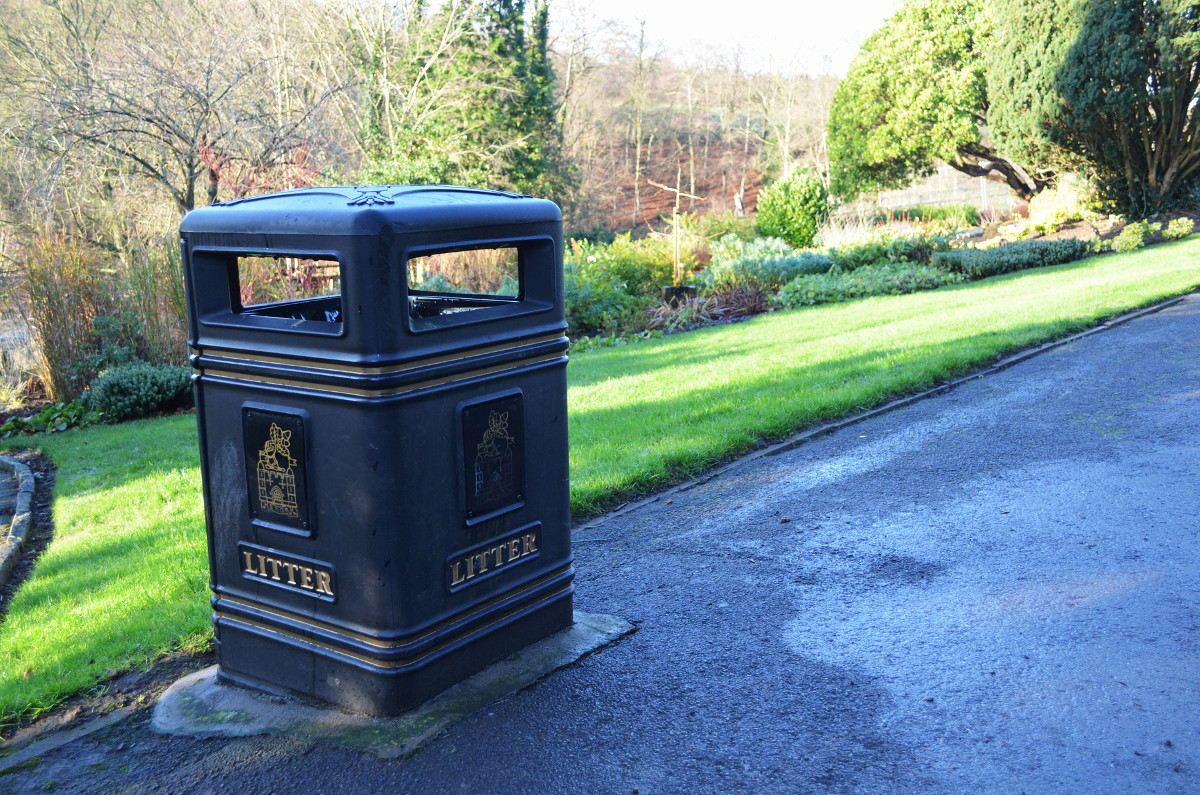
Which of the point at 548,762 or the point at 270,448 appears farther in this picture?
the point at 270,448

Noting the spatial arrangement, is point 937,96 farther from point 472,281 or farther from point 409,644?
point 409,644

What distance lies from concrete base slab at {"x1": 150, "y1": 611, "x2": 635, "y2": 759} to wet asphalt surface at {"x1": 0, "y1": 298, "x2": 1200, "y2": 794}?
6 cm

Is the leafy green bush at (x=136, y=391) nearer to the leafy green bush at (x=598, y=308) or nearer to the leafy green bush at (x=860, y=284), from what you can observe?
the leafy green bush at (x=598, y=308)

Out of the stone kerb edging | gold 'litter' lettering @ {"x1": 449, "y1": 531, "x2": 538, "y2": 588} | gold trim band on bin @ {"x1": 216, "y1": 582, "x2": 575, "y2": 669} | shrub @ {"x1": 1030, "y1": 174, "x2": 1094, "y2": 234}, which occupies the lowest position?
the stone kerb edging

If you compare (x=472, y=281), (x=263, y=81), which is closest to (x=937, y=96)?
(x=472, y=281)

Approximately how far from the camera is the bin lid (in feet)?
8.64

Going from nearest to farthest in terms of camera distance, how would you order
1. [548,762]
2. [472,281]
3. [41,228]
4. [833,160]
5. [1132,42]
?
[548,762], [41,228], [472,281], [1132,42], [833,160]

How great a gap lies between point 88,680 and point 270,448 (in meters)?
1.22

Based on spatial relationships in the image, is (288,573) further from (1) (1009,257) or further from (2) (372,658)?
(1) (1009,257)

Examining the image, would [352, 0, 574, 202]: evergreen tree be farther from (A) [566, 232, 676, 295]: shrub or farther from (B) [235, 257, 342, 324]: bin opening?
(B) [235, 257, 342, 324]: bin opening

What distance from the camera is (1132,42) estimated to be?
18.4 m

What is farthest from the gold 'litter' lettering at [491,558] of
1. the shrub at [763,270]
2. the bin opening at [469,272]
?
the shrub at [763,270]

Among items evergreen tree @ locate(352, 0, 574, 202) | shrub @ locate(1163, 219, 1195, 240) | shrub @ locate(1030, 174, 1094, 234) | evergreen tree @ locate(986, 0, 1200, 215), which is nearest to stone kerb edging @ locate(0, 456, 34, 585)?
evergreen tree @ locate(352, 0, 574, 202)

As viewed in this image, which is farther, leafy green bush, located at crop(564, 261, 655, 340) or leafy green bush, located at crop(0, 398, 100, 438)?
leafy green bush, located at crop(564, 261, 655, 340)
